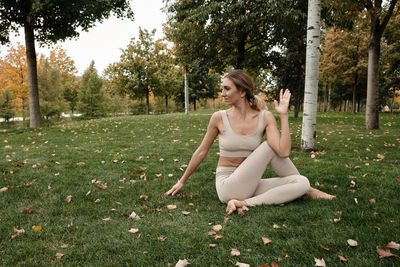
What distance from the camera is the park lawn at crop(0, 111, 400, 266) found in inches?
92.2

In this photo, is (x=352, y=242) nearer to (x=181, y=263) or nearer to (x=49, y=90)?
(x=181, y=263)

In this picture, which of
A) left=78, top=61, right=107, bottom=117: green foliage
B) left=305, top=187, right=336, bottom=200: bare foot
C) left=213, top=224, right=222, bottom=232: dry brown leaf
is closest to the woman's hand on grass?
left=213, top=224, right=222, bottom=232: dry brown leaf

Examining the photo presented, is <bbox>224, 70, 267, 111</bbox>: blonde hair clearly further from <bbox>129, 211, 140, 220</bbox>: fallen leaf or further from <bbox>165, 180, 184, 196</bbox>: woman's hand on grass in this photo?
<bbox>129, 211, 140, 220</bbox>: fallen leaf

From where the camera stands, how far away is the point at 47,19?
1173 centimetres

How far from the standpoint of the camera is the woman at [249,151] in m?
3.06

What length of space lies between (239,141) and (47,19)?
41.9 ft

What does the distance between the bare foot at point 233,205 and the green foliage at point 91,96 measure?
108 ft

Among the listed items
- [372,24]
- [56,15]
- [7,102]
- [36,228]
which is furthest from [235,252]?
[7,102]

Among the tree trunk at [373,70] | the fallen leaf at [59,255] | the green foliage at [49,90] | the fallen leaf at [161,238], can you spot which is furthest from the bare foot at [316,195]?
the green foliage at [49,90]

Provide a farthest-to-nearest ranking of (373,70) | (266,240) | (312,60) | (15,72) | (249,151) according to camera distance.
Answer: (15,72)
(373,70)
(312,60)
(249,151)
(266,240)

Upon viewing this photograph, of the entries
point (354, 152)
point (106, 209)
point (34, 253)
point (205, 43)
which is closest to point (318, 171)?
point (354, 152)

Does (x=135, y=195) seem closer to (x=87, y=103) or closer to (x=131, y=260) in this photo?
(x=131, y=260)

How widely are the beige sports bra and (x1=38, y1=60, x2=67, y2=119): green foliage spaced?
25.2 metres

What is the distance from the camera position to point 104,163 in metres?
5.80
